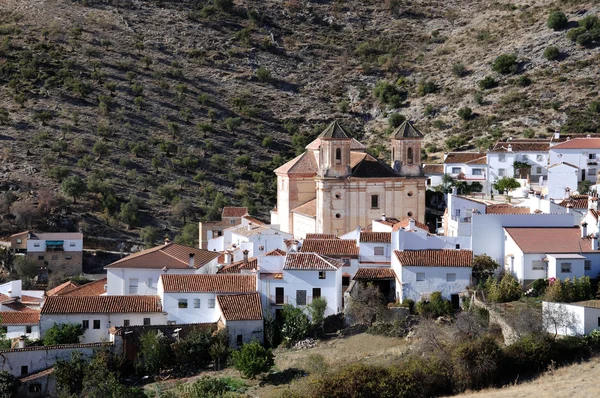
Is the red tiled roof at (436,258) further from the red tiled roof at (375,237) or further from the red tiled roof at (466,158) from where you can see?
the red tiled roof at (466,158)

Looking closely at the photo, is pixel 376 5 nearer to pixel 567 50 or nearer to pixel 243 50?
pixel 243 50

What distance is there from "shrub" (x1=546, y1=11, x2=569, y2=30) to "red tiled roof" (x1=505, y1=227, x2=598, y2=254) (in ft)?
161

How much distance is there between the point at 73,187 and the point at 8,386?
32321 millimetres

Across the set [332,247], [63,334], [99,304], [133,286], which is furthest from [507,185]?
[63,334]

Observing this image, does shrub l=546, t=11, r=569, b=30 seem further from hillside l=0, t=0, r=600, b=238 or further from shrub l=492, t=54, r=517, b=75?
shrub l=492, t=54, r=517, b=75

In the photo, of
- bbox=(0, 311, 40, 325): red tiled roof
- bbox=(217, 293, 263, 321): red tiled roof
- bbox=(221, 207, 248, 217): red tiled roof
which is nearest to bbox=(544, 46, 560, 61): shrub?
bbox=(221, 207, 248, 217): red tiled roof

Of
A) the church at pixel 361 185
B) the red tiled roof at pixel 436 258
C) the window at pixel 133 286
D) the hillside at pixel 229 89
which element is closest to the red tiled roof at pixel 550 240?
the red tiled roof at pixel 436 258

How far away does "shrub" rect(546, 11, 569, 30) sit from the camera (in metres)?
A: 86.0

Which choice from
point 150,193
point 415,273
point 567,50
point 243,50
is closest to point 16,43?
point 243,50

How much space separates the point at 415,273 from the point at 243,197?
32498 millimetres

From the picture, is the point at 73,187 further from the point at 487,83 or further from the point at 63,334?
the point at 487,83

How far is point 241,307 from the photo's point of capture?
3759cm

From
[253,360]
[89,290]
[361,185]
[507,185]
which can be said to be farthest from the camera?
[507,185]

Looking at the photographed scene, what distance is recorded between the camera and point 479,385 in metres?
32.2
